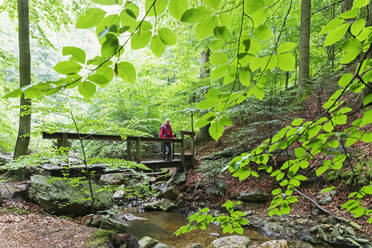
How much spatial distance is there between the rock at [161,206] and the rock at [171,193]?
0.28 m

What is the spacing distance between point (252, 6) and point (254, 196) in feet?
19.4

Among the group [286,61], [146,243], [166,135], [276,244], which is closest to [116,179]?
[166,135]

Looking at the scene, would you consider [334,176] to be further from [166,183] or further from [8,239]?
[8,239]

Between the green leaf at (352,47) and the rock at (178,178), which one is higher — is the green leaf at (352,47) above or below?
above

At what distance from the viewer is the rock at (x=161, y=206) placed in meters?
6.75

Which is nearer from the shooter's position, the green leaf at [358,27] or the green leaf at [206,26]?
the green leaf at [206,26]

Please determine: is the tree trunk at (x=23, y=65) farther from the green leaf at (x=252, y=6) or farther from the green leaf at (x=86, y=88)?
the green leaf at (x=252, y=6)

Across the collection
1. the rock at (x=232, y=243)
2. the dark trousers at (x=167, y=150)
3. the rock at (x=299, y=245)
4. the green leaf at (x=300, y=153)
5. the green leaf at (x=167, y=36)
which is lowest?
the rock at (x=232, y=243)

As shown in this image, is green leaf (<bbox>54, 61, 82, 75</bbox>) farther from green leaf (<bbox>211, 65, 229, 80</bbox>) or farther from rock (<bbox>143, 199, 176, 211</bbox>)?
rock (<bbox>143, 199, 176, 211</bbox>)

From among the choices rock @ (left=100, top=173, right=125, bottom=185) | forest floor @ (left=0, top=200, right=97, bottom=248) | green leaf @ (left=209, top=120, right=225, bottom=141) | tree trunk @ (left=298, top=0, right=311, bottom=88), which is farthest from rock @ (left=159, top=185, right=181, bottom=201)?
green leaf @ (left=209, top=120, right=225, bottom=141)

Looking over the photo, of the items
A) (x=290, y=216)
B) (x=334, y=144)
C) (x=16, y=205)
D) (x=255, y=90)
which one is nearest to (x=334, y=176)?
(x=290, y=216)

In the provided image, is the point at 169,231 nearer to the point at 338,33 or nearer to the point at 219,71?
the point at 219,71

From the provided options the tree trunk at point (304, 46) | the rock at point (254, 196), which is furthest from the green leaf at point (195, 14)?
the tree trunk at point (304, 46)

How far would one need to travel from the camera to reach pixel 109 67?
489 millimetres
